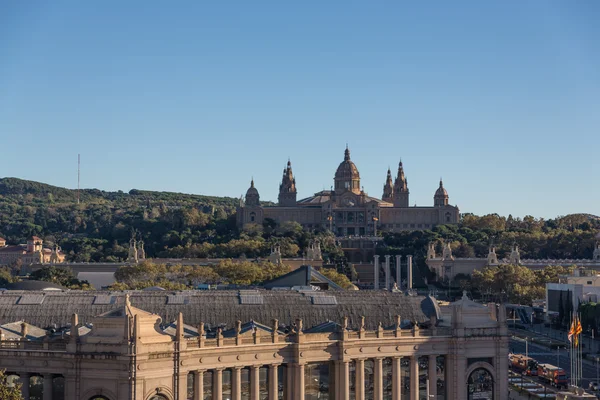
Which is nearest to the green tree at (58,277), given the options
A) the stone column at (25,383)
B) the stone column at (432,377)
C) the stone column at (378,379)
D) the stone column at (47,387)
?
the stone column at (432,377)

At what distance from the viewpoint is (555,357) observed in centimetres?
12044

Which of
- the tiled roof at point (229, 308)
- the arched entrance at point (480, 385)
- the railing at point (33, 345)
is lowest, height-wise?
the arched entrance at point (480, 385)

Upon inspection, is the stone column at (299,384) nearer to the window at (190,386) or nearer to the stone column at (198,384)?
the stone column at (198,384)

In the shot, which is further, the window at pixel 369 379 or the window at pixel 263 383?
the window at pixel 369 379

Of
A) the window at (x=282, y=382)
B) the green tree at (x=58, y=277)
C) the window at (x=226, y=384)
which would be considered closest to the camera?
the window at (x=226, y=384)

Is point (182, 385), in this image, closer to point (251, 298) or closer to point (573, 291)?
point (251, 298)

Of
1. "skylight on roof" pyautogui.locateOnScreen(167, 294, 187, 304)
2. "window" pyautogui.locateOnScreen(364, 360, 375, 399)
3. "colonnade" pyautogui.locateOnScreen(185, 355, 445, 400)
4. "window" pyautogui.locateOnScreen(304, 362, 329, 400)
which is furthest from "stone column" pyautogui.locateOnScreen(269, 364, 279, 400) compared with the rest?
"skylight on roof" pyautogui.locateOnScreen(167, 294, 187, 304)

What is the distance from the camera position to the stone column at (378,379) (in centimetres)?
6688

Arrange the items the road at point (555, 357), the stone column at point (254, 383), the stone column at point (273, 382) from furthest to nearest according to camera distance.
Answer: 1. the road at point (555, 357)
2. the stone column at point (273, 382)
3. the stone column at point (254, 383)

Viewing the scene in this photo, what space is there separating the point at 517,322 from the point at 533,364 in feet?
204

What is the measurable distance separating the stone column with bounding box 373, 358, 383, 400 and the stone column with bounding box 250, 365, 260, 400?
726 centimetres

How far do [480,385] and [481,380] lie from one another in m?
0.30

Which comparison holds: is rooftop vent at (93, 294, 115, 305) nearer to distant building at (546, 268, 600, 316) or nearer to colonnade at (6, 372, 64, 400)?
colonnade at (6, 372, 64, 400)

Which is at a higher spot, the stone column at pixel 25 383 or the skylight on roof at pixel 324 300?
the skylight on roof at pixel 324 300
